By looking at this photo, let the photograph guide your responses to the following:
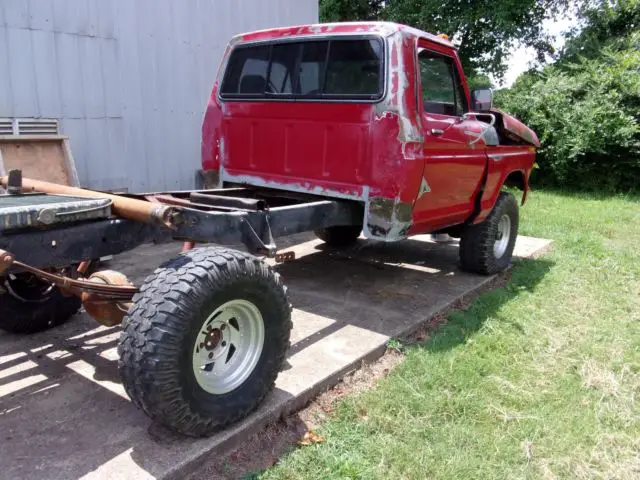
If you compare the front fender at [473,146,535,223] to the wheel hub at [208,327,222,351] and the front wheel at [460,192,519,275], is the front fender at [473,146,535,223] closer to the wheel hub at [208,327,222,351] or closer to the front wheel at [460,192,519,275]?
the front wheel at [460,192,519,275]

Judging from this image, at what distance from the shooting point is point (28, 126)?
5.54 meters

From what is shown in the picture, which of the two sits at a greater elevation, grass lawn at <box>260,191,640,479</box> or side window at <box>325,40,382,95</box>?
side window at <box>325,40,382,95</box>

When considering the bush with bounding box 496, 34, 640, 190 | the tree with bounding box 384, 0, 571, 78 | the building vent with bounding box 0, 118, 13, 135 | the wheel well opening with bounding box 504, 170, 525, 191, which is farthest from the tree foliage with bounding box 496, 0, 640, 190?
the building vent with bounding box 0, 118, 13, 135

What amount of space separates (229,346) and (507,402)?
1706mm

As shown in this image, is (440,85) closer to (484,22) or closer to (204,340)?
(204,340)

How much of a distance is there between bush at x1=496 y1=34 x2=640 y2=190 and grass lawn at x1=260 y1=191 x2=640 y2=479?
7948 millimetres

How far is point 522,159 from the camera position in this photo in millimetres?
6059

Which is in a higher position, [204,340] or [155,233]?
[155,233]

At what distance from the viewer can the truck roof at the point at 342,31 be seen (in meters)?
4.18

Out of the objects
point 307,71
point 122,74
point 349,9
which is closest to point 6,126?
point 122,74

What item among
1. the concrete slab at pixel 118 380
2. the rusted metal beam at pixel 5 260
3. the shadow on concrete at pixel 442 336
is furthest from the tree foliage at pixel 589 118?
the rusted metal beam at pixel 5 260

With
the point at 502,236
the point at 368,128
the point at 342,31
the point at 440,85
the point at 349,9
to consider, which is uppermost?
the point at 349,9

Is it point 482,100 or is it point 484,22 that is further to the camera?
point 484,22

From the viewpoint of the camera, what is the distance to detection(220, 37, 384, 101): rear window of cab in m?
4.27
